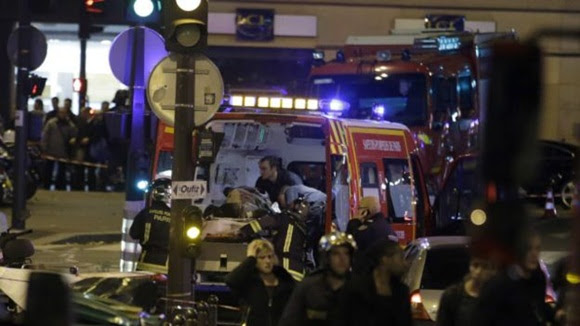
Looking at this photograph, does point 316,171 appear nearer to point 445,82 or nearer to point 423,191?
point 423,191

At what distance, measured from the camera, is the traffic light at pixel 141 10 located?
48.4ft

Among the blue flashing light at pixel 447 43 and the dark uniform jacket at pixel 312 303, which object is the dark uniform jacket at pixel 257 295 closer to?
the dark uniform jacket at pixel 312 303

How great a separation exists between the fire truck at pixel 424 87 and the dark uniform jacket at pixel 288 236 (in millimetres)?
7040

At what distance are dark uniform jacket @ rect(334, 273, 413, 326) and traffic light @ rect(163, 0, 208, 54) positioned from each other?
3970mm

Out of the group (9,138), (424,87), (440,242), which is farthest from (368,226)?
(9,138)

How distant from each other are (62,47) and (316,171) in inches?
829

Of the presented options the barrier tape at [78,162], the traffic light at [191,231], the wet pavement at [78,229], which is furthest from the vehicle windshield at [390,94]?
the traffic light at [191,231]

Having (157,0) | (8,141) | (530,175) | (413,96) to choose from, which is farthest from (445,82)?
(530,175)

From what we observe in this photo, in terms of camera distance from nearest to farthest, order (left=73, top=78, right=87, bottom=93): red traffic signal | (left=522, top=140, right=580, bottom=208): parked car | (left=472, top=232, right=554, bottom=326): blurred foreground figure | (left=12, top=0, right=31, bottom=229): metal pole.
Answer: (left=472, top=232, right=554, bottom=326): blurred foreground figure → (left=522, top=140, right=580, bottom=208): parked car → (left=12, top=0, right=31, bottom=229): metal pole → (left=73, top=78, right=87, bottom=93): red traffic signal

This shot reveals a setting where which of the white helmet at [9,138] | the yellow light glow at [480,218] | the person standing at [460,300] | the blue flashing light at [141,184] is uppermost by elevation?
the yellow light glow at [480,218]

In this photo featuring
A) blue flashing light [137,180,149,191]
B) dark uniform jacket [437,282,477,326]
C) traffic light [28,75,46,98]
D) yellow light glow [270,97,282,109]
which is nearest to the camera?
dark uniform jacket [437,282,477,326]

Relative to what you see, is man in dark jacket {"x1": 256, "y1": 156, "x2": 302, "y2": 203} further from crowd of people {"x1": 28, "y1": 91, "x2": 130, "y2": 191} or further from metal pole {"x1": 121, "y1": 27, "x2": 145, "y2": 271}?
crowd of people {"x1": 28, "y1": 91, "x2": 130, "y2": 191}

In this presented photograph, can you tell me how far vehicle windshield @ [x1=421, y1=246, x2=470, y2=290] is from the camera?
10.8 m

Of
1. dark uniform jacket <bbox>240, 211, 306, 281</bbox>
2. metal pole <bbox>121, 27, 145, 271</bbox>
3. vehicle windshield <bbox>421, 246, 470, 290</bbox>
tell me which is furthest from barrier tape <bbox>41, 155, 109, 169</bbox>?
vehicle windshield <bbox>421, 246, 470, 290</bbox>
